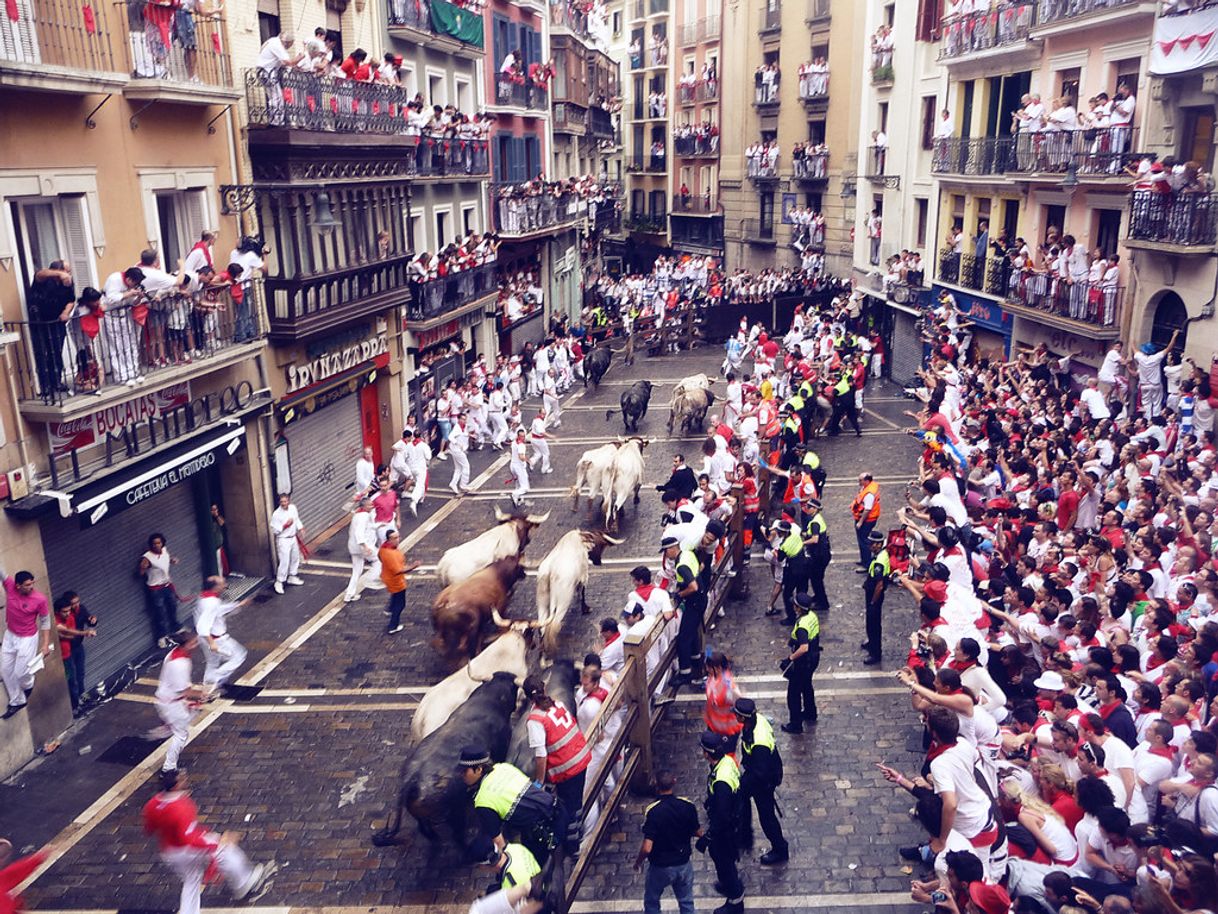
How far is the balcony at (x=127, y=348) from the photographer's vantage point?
12.4m

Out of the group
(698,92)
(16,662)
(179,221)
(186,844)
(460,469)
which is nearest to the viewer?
(186,844)

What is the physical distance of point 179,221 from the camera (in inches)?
639

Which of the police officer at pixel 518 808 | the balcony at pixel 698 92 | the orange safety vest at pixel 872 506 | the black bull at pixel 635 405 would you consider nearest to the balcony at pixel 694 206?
the balcony at pixel 698 92

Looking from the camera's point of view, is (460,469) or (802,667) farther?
(460,469)

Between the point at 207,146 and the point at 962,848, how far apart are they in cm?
1495

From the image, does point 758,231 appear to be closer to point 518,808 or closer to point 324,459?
point 324,459

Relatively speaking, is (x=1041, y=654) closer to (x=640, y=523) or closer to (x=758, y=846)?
(x=758, y=846)

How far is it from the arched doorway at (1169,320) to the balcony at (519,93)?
20919 mm

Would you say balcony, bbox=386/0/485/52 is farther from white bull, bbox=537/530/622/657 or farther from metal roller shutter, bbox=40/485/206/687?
white bull, bbox=537/530/622/657

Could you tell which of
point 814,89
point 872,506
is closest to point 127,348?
point 872,506

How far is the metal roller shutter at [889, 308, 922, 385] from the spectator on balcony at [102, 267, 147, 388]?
24303 millimetres

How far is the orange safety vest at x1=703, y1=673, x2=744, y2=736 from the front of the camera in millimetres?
10266

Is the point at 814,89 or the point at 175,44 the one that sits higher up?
the point at 814,89

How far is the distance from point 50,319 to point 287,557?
20.4 feet
